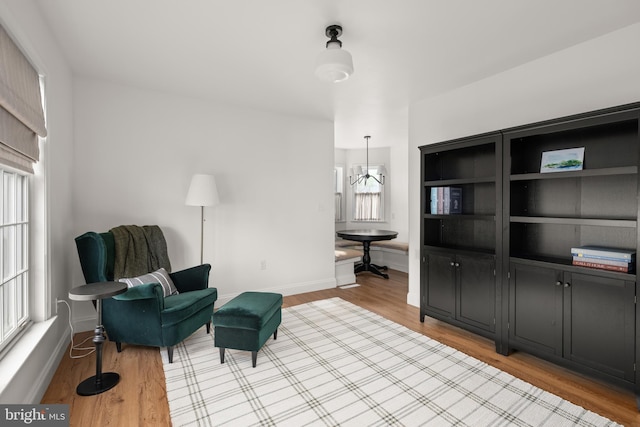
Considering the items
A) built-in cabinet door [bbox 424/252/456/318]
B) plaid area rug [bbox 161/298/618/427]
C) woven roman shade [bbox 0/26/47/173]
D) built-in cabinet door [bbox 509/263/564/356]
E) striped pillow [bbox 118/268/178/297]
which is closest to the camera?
woven roman shade [bbox 0/26/47/173]

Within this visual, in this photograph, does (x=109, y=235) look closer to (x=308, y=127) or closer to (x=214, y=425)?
(x=214, y=425)

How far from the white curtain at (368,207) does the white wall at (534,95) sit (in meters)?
3.06

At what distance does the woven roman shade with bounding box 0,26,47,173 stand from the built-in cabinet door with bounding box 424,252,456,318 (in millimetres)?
3341

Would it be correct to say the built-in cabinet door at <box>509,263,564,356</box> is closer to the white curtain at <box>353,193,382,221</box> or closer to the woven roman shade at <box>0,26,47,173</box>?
the woven roman shade at <box>0,26,47,173</box>

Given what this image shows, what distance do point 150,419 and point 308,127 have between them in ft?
12.6

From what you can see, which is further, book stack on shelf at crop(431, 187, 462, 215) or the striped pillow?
book stack on shelf at crop(431, 187, 462, 215)

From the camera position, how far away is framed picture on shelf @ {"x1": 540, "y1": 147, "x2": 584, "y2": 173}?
2445 mm

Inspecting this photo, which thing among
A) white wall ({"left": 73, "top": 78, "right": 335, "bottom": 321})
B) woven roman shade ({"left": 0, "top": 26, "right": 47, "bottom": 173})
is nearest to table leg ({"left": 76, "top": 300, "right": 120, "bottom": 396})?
woven roman shade ({"left": 0, "top": 26, "right": 47, "bottom": 173})

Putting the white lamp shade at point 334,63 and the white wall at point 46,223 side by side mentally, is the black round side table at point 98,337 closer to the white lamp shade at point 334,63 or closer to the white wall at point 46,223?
the white wall at point 46,223

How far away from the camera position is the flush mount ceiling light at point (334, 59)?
230 cm

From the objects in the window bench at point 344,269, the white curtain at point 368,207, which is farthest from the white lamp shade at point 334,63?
the white curtain at point 368,207

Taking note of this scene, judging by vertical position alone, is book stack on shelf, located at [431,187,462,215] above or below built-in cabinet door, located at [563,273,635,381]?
above

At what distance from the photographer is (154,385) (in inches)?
88.9

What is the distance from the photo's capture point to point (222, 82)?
3357mm
